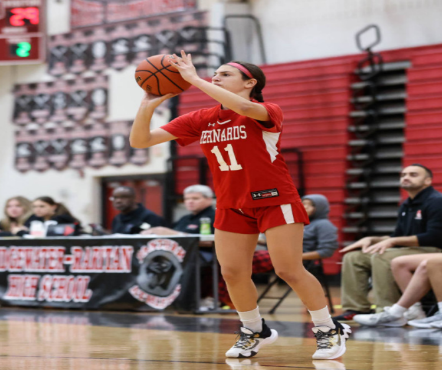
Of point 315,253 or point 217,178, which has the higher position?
point 217,178

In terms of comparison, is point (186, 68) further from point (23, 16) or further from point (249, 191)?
point (23, 16)

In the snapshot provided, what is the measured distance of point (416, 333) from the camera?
5227mm

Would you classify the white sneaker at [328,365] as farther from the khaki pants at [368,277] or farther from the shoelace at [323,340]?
the khaki pants at [368,277]

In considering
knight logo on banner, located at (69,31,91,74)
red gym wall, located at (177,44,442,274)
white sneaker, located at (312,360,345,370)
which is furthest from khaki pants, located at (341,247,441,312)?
knight logo on banner, located at (69,31,91,74)

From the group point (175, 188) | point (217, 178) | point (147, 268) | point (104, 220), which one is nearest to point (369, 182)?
point (175, 188)

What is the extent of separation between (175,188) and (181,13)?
3.05m

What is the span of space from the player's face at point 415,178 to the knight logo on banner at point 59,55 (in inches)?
368

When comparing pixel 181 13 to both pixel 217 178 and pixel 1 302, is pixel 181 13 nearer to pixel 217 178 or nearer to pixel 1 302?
pixel 1 302

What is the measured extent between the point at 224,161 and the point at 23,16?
1062cm

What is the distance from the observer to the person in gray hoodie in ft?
22.7

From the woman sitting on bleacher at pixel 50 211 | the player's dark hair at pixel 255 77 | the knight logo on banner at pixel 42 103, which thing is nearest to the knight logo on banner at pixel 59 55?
the knight logo on banner at pixel 42 103

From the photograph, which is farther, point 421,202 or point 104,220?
point 104,220

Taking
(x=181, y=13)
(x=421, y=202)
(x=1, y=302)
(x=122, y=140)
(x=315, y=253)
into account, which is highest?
(x=181, y=13)

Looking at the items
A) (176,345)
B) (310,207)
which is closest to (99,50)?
(310,207)
